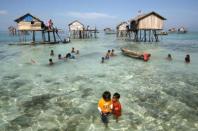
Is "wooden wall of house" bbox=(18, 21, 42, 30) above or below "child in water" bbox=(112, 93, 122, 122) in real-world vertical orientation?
above

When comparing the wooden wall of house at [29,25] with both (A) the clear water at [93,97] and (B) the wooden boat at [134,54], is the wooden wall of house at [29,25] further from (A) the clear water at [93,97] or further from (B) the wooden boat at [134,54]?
(A) the clear water at [93,97]

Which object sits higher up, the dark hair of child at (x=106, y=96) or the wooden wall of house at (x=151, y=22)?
the wooden wall of house at (x=151, y=22)

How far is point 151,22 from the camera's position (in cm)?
4428

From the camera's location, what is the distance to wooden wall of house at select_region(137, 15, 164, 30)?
145ft

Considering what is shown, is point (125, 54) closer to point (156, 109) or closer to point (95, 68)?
point (95, 68)

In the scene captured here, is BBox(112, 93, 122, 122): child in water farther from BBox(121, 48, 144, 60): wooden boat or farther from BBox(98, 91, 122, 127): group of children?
BBox(121, 48, 144, 60): wooden boat

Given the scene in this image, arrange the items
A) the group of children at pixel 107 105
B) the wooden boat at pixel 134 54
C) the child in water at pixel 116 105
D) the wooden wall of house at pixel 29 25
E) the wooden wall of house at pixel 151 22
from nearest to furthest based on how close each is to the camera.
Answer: the group of children at pixel 107 105 < the child in water at pixel 116 105 < the wooden boat at pixel 134 54 < the wooden wall of house at pixel 29 25 < the wooden wall of house at pixel 151 22

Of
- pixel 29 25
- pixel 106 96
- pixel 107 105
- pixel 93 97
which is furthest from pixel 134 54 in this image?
pixel 29 25

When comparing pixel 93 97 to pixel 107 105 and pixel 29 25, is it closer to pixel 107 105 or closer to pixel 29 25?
pixel 107 105

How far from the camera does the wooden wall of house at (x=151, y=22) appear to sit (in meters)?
44.1

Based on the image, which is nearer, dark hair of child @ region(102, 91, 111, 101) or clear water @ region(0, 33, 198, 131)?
dark hair of child @ region(102, 91, 111, 101)

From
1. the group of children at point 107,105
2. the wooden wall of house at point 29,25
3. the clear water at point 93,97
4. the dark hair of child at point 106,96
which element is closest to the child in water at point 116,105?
the group of children at point 107,105

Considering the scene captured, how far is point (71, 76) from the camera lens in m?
17.8

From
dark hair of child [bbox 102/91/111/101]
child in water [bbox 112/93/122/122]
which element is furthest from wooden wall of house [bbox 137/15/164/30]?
dark hair of child [bbox 102/91/111/101]
